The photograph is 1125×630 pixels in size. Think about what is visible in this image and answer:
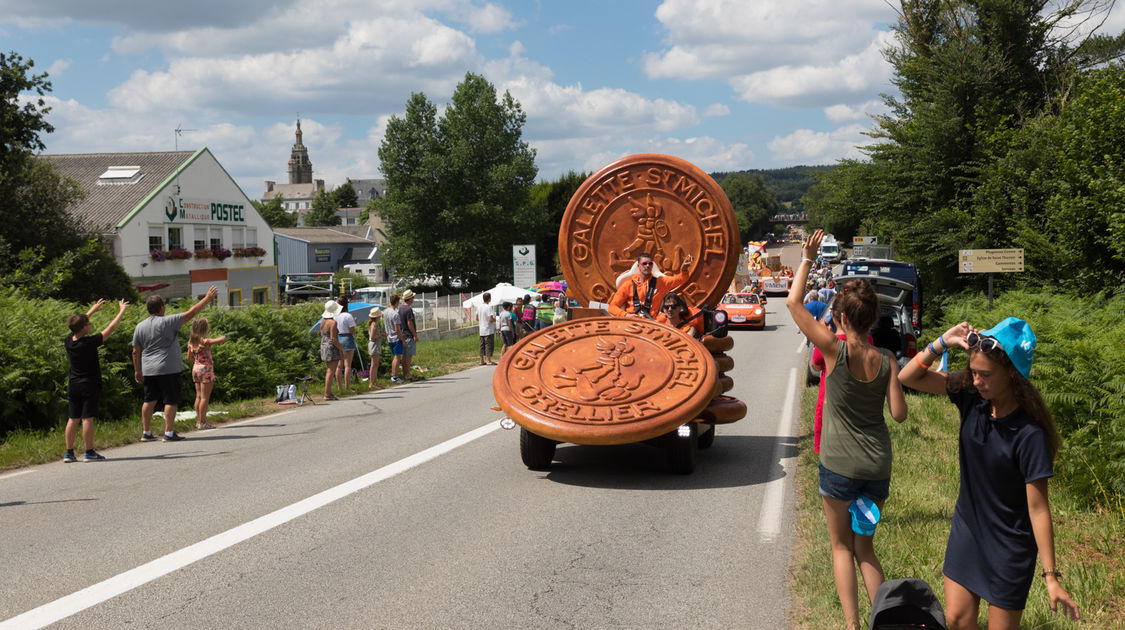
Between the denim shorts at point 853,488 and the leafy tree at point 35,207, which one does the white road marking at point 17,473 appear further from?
the leafy tree at point 35,207

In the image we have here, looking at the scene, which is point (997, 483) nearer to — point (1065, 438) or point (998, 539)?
point (998, 539)

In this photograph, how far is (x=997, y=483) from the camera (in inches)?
146

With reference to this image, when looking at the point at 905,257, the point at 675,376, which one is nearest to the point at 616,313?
the point at 675,376

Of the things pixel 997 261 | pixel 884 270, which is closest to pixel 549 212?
pixel 884 270

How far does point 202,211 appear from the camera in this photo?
49.0 meters

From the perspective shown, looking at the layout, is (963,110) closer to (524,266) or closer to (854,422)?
(524,266)

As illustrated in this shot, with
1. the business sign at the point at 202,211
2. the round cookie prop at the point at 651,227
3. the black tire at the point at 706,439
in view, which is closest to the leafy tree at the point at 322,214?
the business sign at the point at 202,211

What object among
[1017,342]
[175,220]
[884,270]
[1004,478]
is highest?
[175,220]

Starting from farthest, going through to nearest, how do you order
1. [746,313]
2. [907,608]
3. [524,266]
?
1. [524,266]
2. [746,313]
3. [907,608]

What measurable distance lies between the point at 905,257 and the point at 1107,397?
18938mm

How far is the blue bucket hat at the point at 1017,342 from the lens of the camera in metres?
3.67

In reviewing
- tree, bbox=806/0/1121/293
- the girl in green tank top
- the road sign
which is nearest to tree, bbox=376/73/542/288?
tree, bbox=806/0/1121/293

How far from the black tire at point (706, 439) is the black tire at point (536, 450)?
76.0 inches

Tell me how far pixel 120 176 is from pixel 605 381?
4574cm
